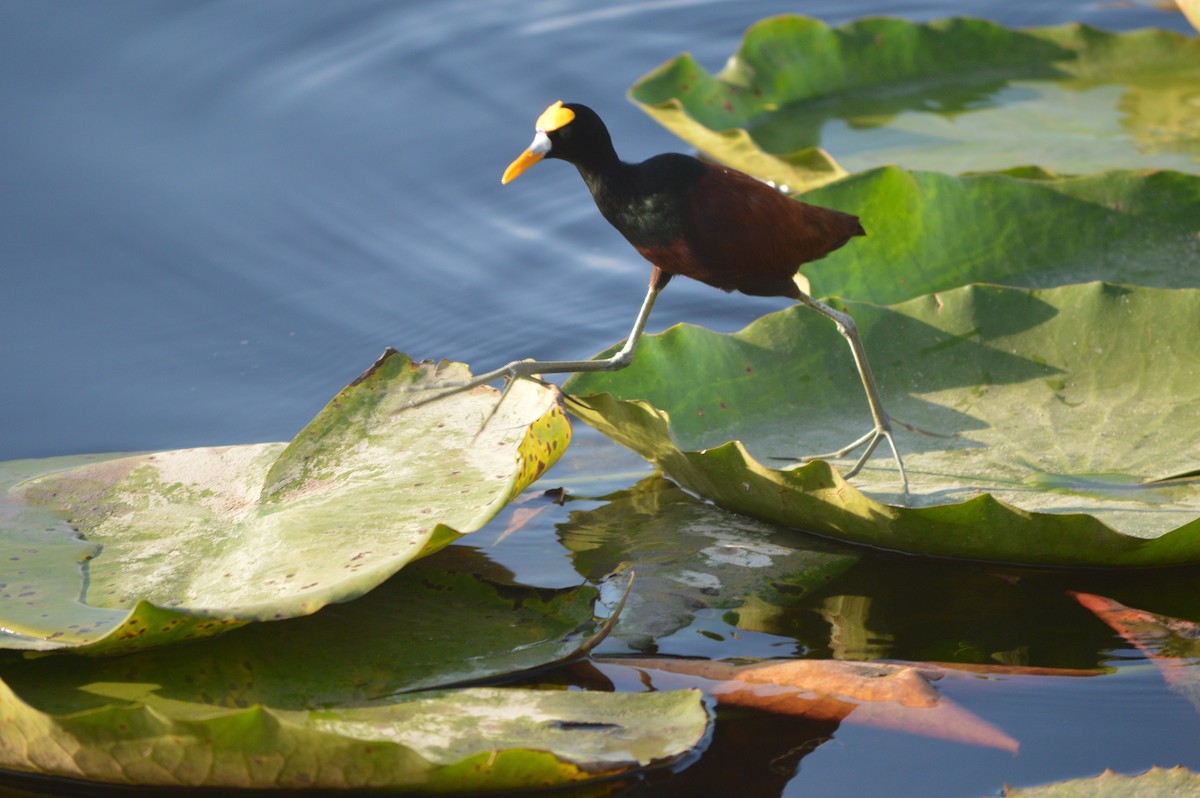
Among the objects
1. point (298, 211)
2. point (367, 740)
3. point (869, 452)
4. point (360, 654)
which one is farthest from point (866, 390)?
point (298, 211)

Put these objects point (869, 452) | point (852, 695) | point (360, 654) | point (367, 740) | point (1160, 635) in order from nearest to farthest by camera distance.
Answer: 1. point (367, 740)
2. point (360, 654)
3. point (852, 695)
4. point (1160, 635)
5. point (869, 452)

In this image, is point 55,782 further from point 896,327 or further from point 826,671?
point 896,327

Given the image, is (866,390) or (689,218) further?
(866,390)

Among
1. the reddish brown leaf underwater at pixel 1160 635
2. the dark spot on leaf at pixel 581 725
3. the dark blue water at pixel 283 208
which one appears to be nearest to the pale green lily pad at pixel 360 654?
the dark spot on leaf at pixel 581 725

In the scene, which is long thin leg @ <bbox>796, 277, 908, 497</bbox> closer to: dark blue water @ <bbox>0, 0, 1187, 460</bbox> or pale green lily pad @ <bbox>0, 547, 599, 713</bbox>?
pale green lily pad @ <bbox>0, 547, 599, 713</bbox>

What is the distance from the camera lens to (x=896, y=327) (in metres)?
2.65

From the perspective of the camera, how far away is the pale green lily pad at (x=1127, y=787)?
1.62 m

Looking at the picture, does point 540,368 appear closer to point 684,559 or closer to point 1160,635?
point 684,559

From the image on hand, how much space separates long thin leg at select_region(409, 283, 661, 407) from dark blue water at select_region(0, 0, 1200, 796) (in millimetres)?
293

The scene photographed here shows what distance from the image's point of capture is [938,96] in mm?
4180

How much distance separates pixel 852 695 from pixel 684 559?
450mm

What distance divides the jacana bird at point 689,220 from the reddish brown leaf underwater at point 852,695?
1.67ft

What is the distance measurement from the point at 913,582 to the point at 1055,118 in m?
2.13

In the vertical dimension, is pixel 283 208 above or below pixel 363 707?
above
